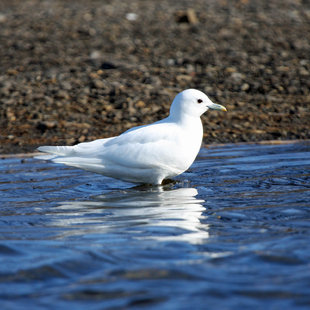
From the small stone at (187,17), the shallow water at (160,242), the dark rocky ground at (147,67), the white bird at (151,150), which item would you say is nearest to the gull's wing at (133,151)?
the white bird at (151,150)

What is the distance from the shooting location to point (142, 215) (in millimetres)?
5707

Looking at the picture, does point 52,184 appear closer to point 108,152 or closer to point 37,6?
point 108,152

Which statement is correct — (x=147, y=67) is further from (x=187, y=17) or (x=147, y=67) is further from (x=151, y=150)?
(x=151, y=150)

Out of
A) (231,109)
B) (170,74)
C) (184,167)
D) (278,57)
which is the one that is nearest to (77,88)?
(170,74)

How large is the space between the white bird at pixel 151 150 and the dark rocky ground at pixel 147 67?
2.77 meters

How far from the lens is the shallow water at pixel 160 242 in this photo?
12.6 ft

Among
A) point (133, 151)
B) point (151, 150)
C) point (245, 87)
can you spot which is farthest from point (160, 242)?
point (245, 87)

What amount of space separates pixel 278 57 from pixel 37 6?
7.79 metres

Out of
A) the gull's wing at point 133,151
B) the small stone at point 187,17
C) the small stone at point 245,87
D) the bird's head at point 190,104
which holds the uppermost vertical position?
the small stone at point 187,17

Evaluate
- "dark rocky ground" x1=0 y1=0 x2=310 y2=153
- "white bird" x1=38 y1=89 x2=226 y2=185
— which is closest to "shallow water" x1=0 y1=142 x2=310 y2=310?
"white bird" x1=38 y1=89 x2=226 y2=185

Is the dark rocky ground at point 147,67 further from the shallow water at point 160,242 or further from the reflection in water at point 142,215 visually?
the reflection in water at point 142,215

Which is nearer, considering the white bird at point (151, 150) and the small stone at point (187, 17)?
the white bird at point (151, 150)

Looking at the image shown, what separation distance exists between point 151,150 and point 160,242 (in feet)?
7.49

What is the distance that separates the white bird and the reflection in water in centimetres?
27
